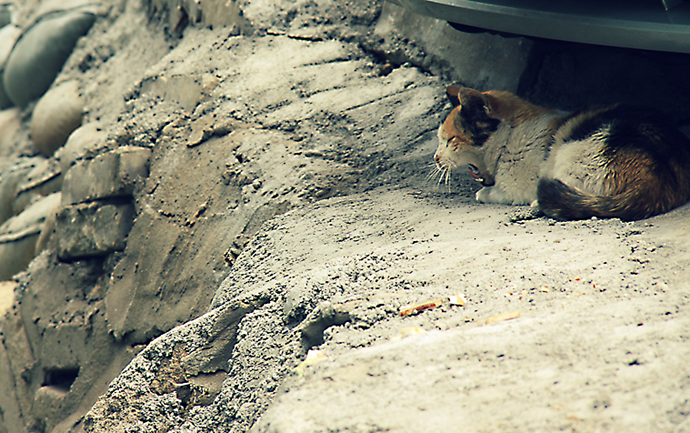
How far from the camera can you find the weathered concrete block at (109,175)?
4.02m

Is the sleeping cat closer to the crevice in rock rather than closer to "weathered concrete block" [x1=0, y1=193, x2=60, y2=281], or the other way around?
the crevice in rock

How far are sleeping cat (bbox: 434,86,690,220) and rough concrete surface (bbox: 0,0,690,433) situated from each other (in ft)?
0.45

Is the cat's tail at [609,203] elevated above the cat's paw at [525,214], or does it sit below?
above

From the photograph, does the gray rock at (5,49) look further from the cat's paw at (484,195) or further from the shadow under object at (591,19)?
the cat's paw at (484,195)

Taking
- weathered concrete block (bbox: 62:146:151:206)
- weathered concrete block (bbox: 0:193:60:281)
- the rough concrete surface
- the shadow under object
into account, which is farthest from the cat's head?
weathered concrete block (bbox: 0:193:60:281)

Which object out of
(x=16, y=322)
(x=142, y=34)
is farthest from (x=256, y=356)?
(x=142, y=34)

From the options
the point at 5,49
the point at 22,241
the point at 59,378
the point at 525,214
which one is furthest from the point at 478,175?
the point at 5,49

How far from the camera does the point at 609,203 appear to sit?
243 cm

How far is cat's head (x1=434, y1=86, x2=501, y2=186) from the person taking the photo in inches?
125

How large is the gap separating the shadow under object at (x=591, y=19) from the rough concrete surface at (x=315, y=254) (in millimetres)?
875

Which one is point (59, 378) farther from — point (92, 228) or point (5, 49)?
point (5, 49)

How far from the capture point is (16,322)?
4582 mm

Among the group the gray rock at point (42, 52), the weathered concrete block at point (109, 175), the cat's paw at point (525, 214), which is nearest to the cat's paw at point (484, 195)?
the cat's paw at point (525, 214)

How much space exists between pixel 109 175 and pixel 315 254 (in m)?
2.36
